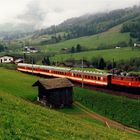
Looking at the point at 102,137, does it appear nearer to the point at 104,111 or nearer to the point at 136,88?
the point at 104,111

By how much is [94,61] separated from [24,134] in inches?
4926

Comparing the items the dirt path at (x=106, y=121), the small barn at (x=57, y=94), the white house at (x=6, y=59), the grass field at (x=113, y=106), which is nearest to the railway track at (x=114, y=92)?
the grass field at (x=113, y=106)

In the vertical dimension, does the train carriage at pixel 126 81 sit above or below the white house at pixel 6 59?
below

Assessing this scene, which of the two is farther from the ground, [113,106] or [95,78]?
[95,78]

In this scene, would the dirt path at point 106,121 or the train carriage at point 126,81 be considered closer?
the dirt path at point 106,121

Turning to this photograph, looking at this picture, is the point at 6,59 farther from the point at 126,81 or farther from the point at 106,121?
the point at 106,121

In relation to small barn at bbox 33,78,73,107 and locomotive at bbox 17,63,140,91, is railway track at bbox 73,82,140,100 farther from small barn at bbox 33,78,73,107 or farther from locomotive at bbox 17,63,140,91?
small barn at bbox 33,78,73,107

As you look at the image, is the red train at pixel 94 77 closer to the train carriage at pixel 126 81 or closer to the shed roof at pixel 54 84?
the train carriage at pixel 126 81

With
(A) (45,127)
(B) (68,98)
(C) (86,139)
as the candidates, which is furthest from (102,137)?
(B) (68,98)

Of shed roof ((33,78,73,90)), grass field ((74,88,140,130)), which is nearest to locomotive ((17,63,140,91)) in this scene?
grass field ((74,88,140,130))

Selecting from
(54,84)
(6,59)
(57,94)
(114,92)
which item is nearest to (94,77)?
(114,92)

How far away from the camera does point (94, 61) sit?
144750 millimetres

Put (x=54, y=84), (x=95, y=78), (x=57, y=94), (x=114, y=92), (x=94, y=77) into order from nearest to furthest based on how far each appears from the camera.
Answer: (x=54, y=84)
(x=57, y=94)
(x=114, y=92)
(x=95, y=78)
(x=94, y=77)

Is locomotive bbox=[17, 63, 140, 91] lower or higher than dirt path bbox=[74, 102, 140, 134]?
higher
